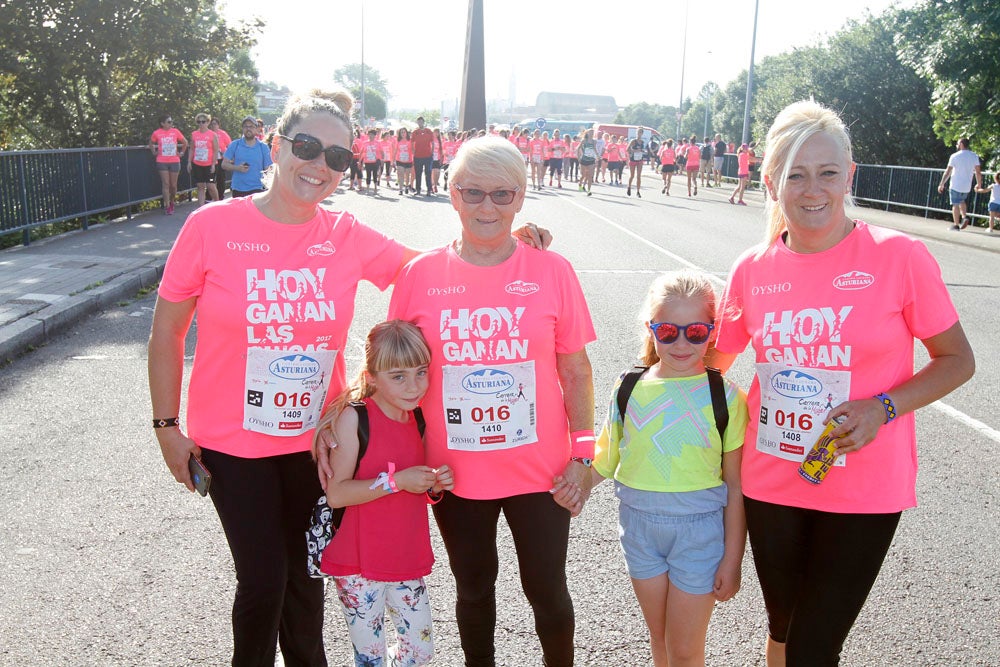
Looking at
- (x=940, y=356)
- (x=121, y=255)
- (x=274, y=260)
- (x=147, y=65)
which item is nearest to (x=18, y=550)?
(x=274, y=260)

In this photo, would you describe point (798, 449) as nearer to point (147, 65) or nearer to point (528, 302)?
point (528, 302)

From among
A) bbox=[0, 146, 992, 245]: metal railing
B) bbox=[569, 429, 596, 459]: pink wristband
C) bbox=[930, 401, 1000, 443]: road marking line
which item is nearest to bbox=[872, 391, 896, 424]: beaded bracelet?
bbox=[569, 429, 596, 459]: pink wristband

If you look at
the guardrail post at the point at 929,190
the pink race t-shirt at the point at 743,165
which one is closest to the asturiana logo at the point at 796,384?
the guardrail post at the point at 929,190

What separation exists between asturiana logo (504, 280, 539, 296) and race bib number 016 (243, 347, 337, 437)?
62 centimetres

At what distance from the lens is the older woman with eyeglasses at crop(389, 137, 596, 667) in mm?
2717

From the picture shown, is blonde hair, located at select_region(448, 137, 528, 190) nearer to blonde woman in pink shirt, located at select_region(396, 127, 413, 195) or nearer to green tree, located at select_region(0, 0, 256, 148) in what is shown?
green tree, located at select_region(0, 0, 256, 148)

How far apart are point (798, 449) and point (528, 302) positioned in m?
0.87

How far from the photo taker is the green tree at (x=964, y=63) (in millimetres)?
19594

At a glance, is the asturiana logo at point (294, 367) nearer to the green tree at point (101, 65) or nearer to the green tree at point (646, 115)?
the green tree at point (101, 65)

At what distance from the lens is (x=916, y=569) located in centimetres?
405

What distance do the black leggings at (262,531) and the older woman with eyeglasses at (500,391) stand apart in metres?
0.45

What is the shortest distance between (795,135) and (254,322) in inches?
64.8

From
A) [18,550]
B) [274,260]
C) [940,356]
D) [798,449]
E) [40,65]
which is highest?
[40,65]

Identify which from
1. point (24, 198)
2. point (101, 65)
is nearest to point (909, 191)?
point (101, 65)
